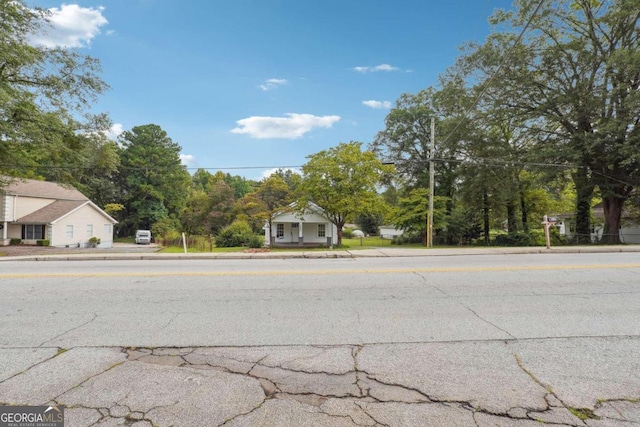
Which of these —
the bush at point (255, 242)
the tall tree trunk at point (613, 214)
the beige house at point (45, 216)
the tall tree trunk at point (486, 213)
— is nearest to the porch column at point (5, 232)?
the beige house at point (45, 216)

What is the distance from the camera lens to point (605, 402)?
271cm

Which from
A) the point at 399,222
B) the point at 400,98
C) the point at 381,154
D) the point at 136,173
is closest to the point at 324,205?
the point at 399,222

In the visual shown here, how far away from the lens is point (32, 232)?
31828mm

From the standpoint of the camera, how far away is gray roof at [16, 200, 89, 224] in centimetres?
3112

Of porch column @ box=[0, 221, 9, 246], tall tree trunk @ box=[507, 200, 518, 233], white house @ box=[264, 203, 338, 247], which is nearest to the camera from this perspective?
white house @ box=[264, 203, 338, 247]

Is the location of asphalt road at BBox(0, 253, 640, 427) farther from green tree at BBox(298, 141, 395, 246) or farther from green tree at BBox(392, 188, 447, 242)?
green tree at BBox(392, 188, 447, 242)

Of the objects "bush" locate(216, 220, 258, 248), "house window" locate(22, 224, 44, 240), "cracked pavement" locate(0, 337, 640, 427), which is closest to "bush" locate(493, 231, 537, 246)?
"bush" locate(216, 220, 258, 248)

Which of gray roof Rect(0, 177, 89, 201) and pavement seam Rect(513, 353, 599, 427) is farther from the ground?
gray roof Rect(0, 177, 89, 201)

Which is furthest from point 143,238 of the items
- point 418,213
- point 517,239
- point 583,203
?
point 583,203

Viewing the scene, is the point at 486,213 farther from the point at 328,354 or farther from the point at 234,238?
the point at 328,354

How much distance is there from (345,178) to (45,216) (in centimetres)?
2919

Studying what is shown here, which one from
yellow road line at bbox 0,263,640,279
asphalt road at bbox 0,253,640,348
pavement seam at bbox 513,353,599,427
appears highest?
yellow road line at bbox 0,263,640,279

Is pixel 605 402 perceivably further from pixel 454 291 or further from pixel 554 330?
pixel 454 291

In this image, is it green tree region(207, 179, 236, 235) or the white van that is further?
green tree region(207, 179, 236, 235)
